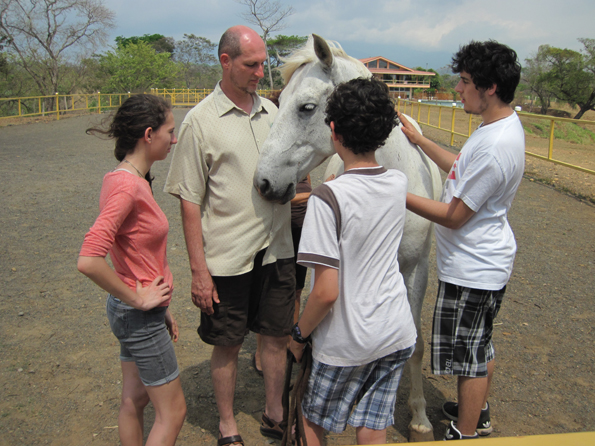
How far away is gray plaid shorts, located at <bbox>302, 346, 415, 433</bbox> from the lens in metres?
1.60

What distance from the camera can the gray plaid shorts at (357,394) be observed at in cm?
160

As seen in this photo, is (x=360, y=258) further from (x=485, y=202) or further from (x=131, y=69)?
(x=131, y=69)

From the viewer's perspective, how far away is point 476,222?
6.40ft

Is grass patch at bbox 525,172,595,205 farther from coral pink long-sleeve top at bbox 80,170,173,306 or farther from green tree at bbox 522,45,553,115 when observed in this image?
green tree at bbox 522,45,553,115

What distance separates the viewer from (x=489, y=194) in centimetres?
183

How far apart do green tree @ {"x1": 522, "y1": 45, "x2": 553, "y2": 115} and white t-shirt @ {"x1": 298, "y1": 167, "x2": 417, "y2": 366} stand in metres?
35.4

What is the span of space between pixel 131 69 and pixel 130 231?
43.9m

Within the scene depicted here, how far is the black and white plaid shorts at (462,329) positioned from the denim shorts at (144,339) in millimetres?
1288

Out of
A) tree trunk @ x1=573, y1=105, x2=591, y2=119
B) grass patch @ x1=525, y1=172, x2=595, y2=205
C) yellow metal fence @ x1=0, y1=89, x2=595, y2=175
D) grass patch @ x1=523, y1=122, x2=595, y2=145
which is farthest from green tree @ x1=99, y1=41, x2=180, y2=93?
grass patch @ x1=525, y1=172, x2=595, y2=205

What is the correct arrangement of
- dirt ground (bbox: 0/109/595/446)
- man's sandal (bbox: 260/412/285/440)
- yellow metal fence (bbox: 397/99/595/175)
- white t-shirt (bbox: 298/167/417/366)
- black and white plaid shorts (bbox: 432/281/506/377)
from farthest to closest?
yellow metal fence (bbox: 397/99/595/175) → dirt ground (bbox: 0/109/595/446) → man's sandal (bbox: 260/412/285/440) → black and white plaid shorts (bbox: 432/281/506/377) → white t-shirt (bbox: 298/167/417/366)

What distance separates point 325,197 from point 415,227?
1146 mm

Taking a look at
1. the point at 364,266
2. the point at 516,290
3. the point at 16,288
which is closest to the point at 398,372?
the point at 364,266

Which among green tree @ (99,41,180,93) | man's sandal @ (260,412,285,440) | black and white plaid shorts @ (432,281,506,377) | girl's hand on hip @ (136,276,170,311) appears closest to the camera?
girl's hand on hip @ (136,276,170,311)

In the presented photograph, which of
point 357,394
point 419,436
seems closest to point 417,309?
point 419,436
